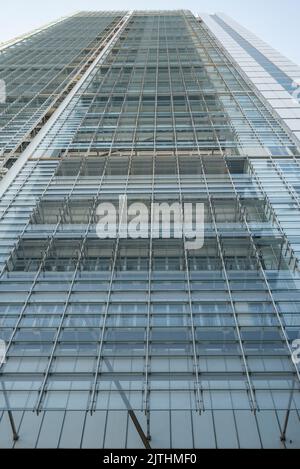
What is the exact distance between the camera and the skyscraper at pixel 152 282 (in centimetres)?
1245

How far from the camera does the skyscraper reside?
1245 centimetres

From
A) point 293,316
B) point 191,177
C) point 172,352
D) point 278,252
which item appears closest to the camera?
point 172,352

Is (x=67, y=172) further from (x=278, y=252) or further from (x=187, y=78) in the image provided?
(x=187, y=78)

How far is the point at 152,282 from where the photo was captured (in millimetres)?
16688

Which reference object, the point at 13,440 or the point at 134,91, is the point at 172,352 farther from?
the point at 134,91

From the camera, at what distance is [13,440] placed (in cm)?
1200

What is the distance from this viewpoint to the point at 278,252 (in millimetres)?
18266

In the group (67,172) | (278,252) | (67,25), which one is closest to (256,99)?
(67,172)
